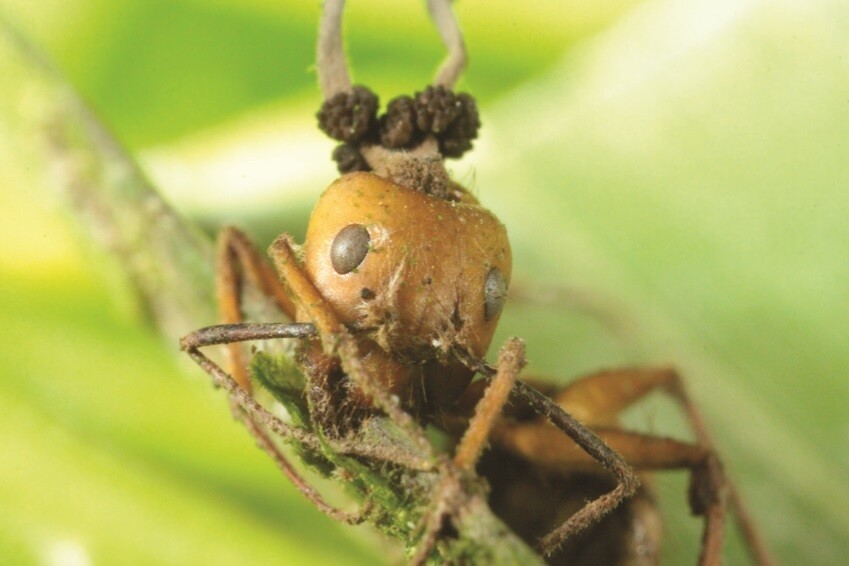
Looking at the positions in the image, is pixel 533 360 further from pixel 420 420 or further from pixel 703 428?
pixel 420 420

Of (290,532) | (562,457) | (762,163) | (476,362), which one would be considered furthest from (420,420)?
(762,163)

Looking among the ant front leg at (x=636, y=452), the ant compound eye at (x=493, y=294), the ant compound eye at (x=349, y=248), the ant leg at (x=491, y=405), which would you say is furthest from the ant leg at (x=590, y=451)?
the ant front leg at (x=636, y=452)

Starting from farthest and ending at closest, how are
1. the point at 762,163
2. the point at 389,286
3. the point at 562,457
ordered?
the point at 762,163, the point at 562,457, the point at 389,286

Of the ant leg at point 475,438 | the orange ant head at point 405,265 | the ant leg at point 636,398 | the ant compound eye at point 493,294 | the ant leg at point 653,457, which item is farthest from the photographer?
the ant leg at point 636,398

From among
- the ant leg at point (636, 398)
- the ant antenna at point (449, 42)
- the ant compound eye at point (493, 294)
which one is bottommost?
the ant compound eye at point (493, 294)

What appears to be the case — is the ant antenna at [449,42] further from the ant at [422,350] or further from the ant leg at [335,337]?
the ant leg at [335,337]

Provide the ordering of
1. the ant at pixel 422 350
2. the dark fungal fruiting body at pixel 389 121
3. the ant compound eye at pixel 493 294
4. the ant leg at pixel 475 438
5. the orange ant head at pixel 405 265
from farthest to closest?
the dark fungal fruiting body at pixel 389 121
the ant compound eye at pixel 493 294
the orange ant head at pixel 405 265
the ant at pixel 422 350
the ant leg at pixel 475 438

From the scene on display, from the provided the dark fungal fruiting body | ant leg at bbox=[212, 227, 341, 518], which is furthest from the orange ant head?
ant leg at bbox=[212, 227, 341, 518]

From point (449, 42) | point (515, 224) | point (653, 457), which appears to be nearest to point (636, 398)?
point (653, 457)
